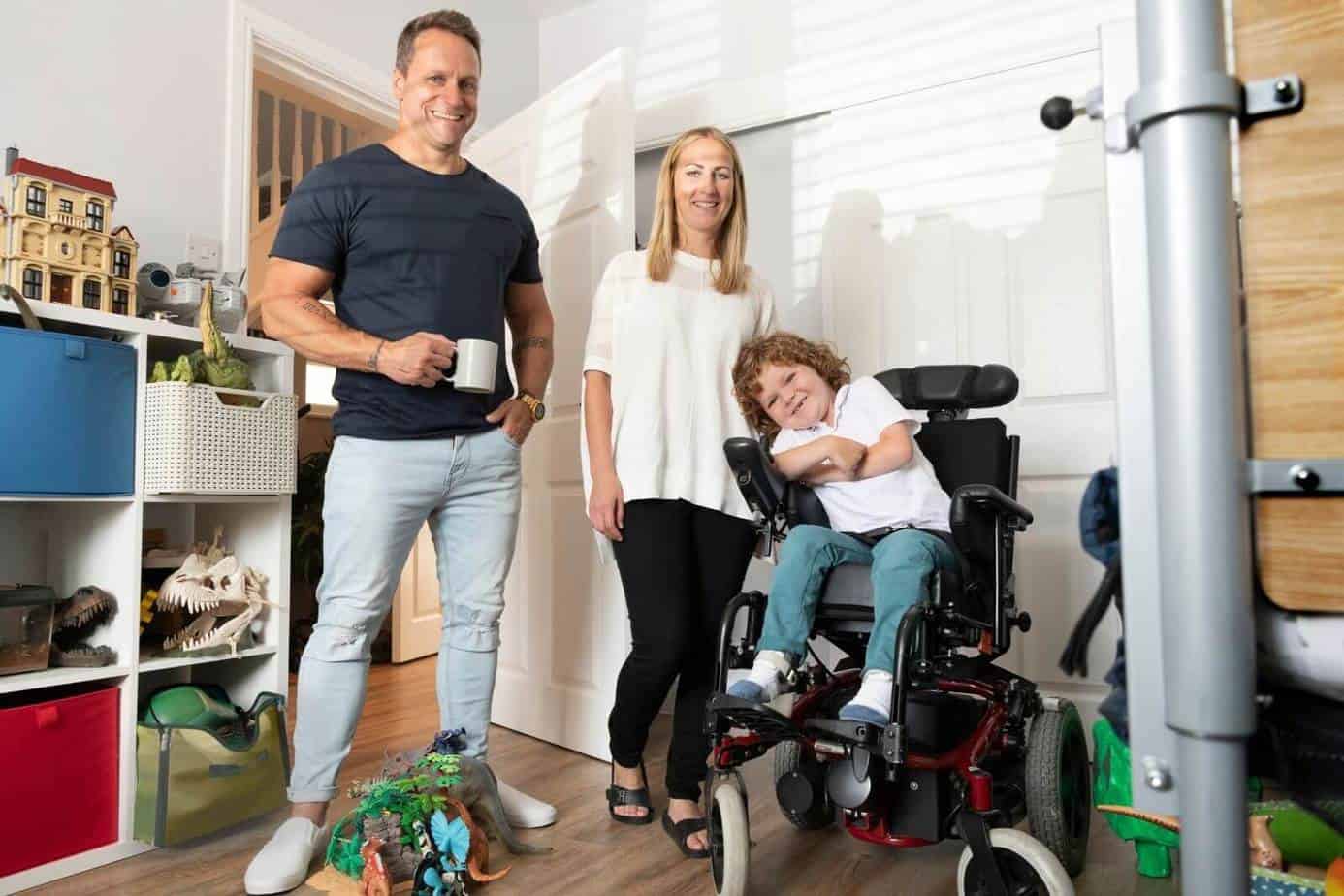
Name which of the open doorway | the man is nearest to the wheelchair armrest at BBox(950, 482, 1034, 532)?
the man

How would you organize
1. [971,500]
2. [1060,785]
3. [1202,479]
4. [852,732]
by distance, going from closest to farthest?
1. [1202,479]
2. [852,732]
3. [971,500]
4. [1060,785]

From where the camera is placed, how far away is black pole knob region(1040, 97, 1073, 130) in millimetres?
659

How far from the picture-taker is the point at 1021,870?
140 cm

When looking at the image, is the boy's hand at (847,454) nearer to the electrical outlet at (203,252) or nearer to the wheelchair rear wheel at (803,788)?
the wheelchair rear wheel at (803,788)

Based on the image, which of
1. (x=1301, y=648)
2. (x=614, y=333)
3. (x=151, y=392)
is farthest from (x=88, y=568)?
(x=1301, y=648)

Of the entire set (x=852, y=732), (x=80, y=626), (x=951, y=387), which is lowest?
(x=852, y=732)

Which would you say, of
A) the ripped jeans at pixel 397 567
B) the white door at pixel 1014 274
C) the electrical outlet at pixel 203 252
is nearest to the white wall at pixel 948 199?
the white door at pixel 1014 274

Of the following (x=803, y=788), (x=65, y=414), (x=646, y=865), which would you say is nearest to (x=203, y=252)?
(x=65, y=414)

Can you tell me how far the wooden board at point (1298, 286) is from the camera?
0.54 meters

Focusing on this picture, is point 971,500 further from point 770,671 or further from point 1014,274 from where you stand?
point 1014,274

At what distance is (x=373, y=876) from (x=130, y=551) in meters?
0.86

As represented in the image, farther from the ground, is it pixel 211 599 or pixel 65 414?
pixel 65 414

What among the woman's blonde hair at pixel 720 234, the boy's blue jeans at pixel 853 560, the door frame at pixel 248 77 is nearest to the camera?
the boy's blue jeans at pixel 853 560

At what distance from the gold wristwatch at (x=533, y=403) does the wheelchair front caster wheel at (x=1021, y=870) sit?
1.19 meters
